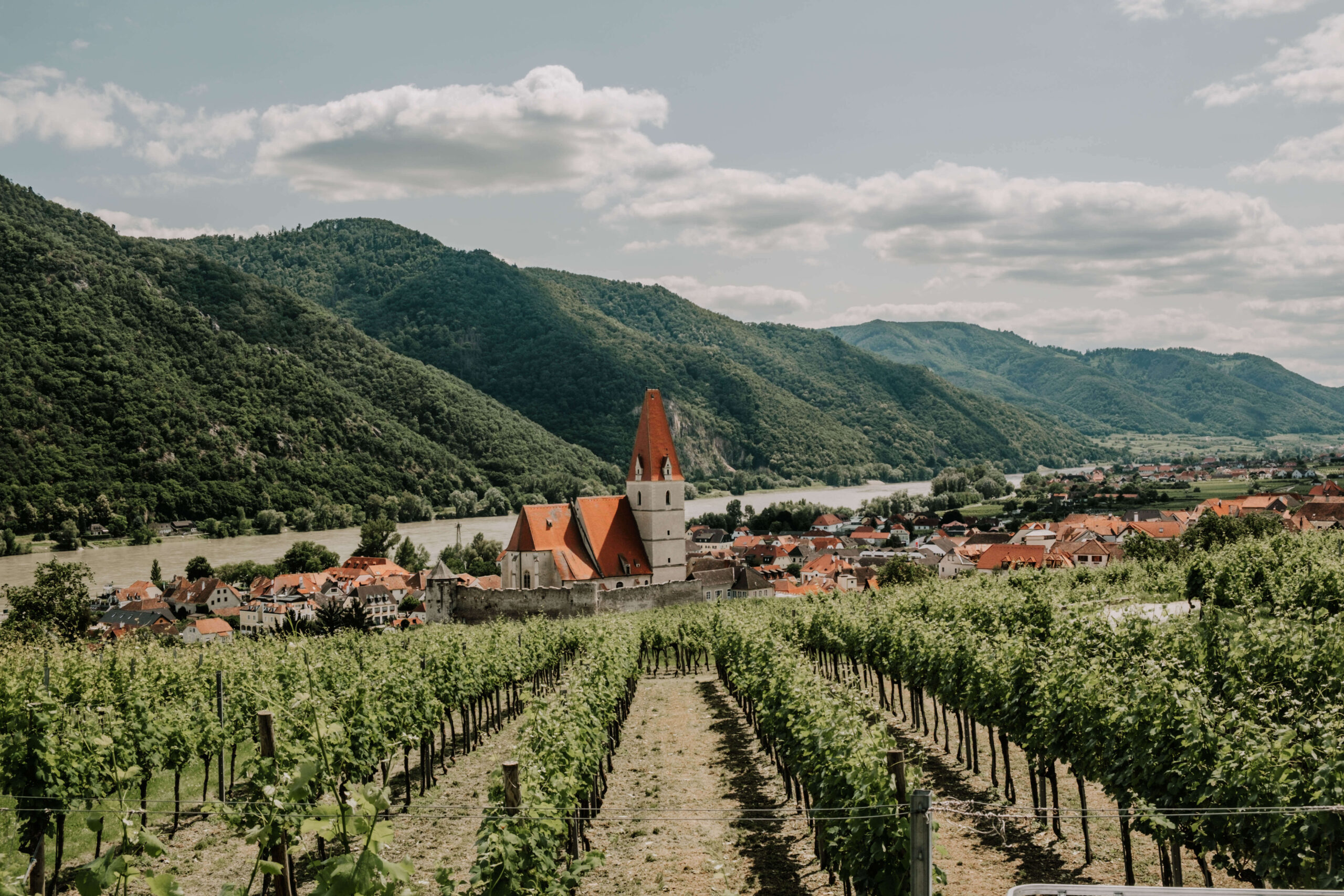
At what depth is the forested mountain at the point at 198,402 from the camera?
290 ft

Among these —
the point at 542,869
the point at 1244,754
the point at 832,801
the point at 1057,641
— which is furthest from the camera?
the point at 1057,641

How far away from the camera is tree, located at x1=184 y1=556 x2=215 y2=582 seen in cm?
7131

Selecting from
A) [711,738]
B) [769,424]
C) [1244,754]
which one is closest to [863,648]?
[711,738]

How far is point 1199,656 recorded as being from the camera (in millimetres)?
11547

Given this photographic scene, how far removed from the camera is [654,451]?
47125 millimetres

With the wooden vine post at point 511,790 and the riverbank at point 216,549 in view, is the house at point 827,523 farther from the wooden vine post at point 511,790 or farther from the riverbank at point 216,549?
the wooden vine post at point 511,790

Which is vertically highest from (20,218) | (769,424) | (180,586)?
(20,218)

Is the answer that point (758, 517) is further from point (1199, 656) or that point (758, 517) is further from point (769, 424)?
point (1199, 656)

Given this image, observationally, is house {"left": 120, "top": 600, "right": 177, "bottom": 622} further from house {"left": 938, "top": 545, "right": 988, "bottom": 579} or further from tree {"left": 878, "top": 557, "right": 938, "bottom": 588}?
house {"left": 938, "top": 545, "right": 988, "bottom": 579}

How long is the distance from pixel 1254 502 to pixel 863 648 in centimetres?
7053

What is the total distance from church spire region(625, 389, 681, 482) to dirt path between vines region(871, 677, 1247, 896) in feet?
112

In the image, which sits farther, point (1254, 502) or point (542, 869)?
point (1254, 502)

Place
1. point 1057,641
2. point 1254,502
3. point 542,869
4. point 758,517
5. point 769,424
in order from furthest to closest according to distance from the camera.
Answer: point 769,424 < point 758,517 < point 1254,502 < point 1057,641 < point 542,869

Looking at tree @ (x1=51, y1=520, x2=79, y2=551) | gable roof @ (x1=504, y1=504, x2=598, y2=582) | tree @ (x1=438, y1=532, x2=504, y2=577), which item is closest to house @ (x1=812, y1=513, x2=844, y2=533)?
tree @ (x1=438, y1=532, x2=504, y2=577)
